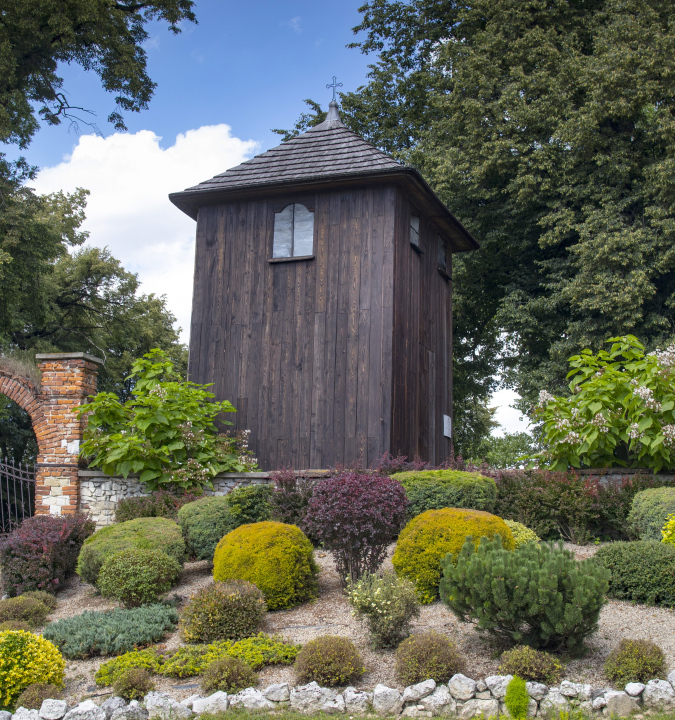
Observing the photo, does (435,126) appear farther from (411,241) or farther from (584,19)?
(411,241)

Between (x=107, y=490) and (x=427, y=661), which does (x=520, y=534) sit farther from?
(x=107, y=490)

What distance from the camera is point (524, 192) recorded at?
16391 mm

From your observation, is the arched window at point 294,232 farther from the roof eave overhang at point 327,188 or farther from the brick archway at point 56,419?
the brick archway at point 56,419

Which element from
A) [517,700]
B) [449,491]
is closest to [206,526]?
[449,491]

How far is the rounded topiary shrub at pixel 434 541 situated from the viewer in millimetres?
7465

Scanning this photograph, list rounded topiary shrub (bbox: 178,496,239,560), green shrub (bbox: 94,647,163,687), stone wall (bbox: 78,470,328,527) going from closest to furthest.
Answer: green shrub (bbox: 94,647,163,687)
rounded topiary shrub (bbox: 178,496,239,560)
stone wall (bbox: 78,470,328,527)

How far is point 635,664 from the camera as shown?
5.48 m

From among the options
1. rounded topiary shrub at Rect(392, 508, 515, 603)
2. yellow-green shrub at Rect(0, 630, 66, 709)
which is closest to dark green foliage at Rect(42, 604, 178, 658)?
yellow-green shrub at Rect(0, 630, 66, 709)

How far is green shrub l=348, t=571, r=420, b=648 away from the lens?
6.27 m

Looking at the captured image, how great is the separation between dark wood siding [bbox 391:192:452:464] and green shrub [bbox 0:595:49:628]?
18.8 ft

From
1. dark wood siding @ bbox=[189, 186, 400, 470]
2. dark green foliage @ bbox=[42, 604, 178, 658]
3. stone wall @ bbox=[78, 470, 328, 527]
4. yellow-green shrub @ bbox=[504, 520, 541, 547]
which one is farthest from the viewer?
dark wood siding @ bbox=[189, 186, 400, 470]

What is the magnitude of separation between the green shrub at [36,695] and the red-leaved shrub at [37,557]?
144 inches

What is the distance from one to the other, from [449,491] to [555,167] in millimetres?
10530

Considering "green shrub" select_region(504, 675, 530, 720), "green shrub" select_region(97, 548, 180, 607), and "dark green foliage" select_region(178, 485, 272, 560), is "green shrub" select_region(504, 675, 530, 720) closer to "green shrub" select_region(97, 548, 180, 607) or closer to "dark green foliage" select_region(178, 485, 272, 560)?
"green shrub" select_region(97, 548, 180, 607)
